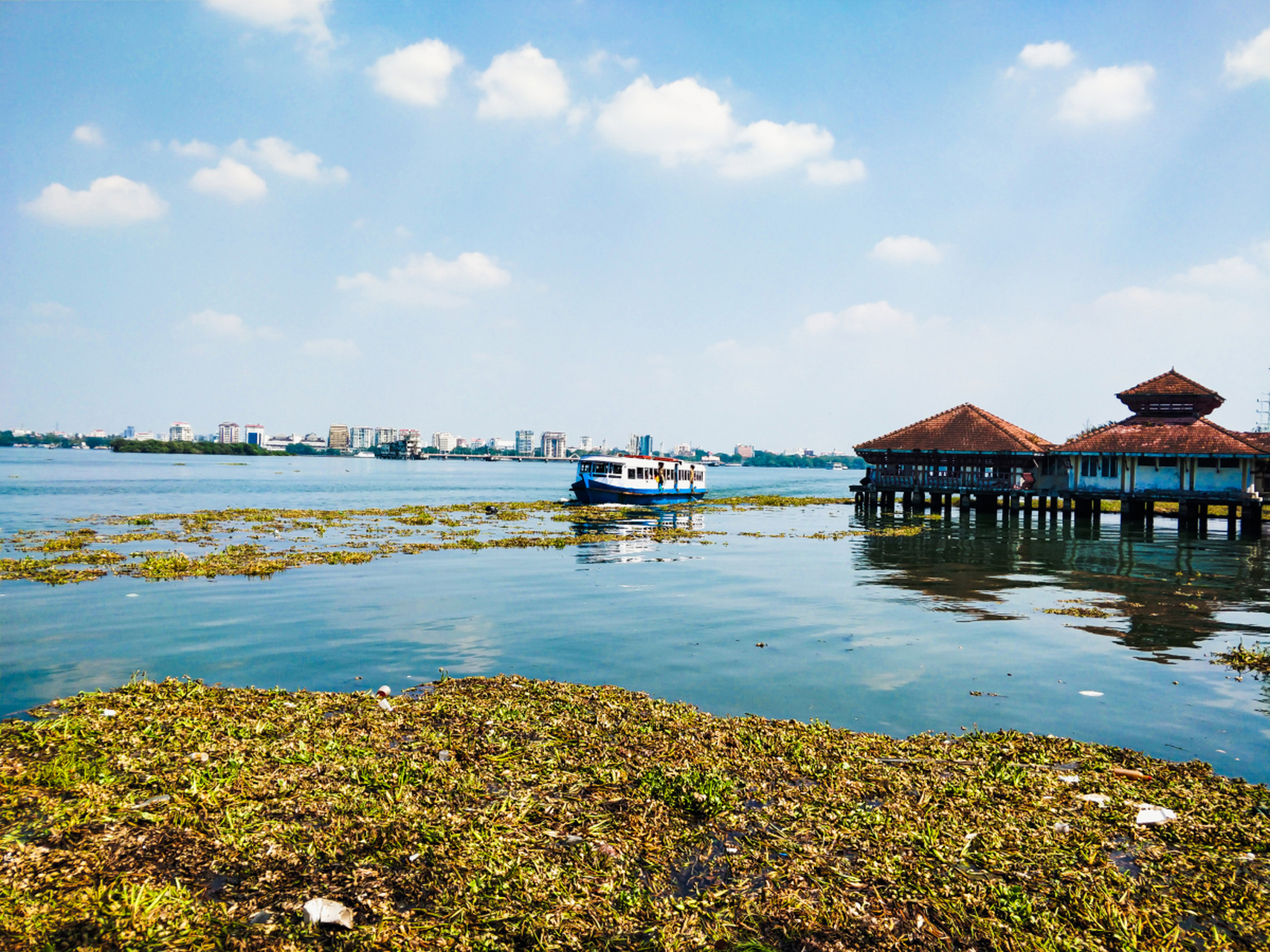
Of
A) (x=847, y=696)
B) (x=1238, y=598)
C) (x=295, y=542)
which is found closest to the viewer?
(x=847, y=696)

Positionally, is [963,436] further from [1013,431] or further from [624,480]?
[624,480]

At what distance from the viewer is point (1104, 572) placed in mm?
25828

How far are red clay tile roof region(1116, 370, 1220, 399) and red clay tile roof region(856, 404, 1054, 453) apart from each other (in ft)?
20.4

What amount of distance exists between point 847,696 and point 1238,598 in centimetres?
1678

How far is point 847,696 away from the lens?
36.4ft

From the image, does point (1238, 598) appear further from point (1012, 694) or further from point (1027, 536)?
point (1027, 536)

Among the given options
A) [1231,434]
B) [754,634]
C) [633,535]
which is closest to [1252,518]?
[1231,434]

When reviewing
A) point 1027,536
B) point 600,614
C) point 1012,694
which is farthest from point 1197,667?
point 1027,536

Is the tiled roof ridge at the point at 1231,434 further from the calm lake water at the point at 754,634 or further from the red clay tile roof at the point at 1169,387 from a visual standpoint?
the calm lake water at the point at 754,634

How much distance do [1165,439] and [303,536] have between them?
4910 cm

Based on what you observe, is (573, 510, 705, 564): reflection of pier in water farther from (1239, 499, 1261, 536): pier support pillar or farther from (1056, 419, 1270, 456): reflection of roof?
(1239, 499, 1261, 536): pier support pillar

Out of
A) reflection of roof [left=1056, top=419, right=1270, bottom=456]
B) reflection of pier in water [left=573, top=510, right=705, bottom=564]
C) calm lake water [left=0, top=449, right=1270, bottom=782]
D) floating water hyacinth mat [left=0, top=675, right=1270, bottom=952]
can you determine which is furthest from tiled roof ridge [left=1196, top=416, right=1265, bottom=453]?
floating water hyacinth mat [left=0, top=675, right=1270, bottom=952]

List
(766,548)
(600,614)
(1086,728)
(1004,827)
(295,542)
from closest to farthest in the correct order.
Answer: (1004,827)
(1086,728)
(600,614)
(295,542)
(766,548)

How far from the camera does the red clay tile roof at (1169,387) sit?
44531 mm
